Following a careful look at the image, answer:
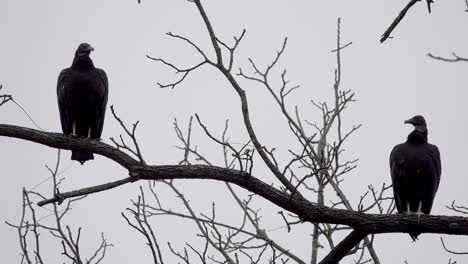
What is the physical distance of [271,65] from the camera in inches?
127

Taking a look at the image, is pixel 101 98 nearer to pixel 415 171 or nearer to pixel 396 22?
pixel 415 171

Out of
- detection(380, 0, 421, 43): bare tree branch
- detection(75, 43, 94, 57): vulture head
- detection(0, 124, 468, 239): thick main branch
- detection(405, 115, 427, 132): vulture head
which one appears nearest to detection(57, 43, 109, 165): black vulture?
detection(75, 43, 94, 57): vulture head

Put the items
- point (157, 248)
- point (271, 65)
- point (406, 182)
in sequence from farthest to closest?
point (406, 182) → point (271, 65) → point (157, 248)

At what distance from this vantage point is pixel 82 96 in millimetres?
4781

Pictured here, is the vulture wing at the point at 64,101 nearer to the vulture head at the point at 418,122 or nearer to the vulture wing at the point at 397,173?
the vulture wing at the point at 397,173

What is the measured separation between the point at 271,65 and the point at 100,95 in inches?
82.7

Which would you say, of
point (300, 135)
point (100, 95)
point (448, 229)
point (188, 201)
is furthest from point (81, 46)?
point (448, 229)

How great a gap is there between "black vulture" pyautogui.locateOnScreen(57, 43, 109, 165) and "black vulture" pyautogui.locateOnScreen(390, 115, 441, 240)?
2.44 meters

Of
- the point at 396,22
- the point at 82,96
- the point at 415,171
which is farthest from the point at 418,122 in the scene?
the point at 396,22

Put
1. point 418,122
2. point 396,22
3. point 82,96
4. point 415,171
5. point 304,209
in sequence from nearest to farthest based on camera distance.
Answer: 1. point 396,22
2. point 304,209
3. point 415,171
4. point 82,96
5. point 418,122

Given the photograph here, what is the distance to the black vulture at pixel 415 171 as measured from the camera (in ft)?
15.1

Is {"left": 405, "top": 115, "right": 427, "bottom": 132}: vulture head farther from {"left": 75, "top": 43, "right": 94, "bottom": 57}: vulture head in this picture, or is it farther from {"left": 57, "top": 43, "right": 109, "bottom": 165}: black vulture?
{"left": 75, "top": 43, "right": 94, "bottom": 57}: vulture head

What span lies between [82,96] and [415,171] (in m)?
2.72

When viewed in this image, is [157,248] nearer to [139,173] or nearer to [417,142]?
[139,173]
